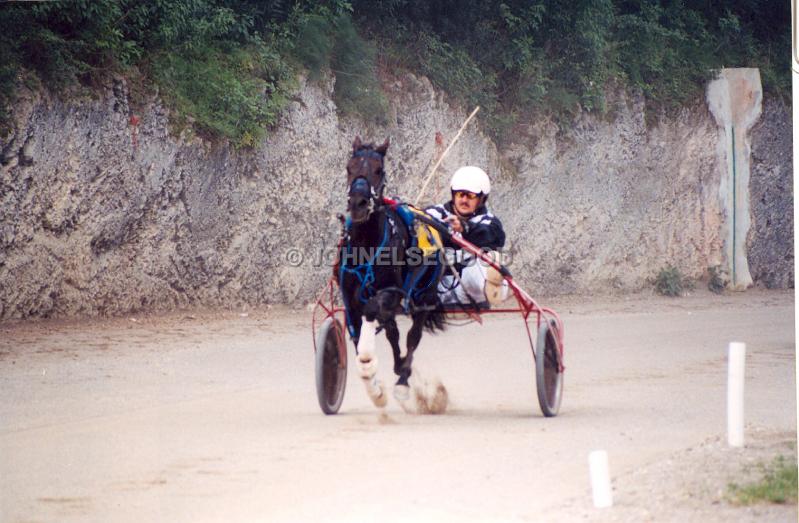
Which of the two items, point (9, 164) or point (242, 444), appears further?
point (9, 164)

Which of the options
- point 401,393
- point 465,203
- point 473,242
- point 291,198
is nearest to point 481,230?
point 473,242

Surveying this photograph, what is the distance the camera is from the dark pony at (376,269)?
7.20 meters

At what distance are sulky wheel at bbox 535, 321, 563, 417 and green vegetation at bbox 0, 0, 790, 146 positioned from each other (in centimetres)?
334

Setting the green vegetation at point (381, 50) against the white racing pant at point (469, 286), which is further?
the green vegetation at point (381, 50)

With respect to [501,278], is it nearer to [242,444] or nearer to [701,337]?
[242,444]

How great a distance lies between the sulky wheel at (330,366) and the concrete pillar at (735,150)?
442 centimetres

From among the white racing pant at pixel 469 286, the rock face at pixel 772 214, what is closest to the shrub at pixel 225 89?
the rock face at pixel 772 214

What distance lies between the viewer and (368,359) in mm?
7336

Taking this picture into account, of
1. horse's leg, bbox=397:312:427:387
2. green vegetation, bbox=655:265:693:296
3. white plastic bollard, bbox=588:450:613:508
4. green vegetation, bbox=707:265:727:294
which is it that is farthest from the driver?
green vegetation, bbox=655:265:693:296

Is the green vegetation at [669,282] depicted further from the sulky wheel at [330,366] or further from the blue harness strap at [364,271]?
the blue harness strap at [364,271]

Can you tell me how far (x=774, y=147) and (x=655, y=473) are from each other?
4.00 m

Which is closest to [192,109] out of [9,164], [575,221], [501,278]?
[9,164]

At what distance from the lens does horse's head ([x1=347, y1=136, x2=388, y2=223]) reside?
7051 millimetres

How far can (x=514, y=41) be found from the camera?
1277 centimetres
